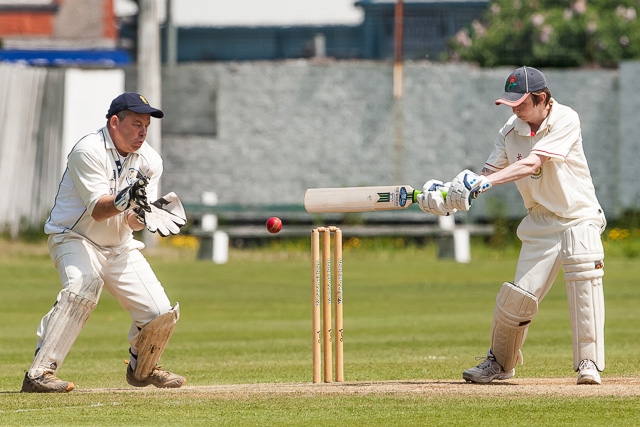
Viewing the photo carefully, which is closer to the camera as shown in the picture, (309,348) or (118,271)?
(118,271)

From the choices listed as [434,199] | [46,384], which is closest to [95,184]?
[46,384]

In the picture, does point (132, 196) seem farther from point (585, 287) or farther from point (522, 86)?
point (585, 287)

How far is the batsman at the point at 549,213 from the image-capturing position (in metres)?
7.02

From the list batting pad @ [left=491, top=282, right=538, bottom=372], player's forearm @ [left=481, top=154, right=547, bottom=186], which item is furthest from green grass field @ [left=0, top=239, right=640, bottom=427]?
player's forearm @ [left=481, top=154, right=547, bottom=186]

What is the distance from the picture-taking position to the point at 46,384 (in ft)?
23.3

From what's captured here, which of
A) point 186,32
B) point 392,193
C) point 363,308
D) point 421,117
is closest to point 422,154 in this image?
point 421,117

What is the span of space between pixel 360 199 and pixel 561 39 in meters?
20.1

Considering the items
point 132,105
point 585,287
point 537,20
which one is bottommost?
point 585,287

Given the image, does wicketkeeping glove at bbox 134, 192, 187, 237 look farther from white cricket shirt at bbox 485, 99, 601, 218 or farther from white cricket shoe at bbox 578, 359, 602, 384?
white cricket shoe at bbox 578, 359, 602, 384

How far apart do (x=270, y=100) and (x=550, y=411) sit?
44.4ft

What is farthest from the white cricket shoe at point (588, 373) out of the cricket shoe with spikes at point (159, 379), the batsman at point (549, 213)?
the cricket shoe with spikes at point (159, 379)

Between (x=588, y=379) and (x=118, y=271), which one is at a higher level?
(x=118, y=271)

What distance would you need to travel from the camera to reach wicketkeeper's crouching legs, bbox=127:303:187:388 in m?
7.29

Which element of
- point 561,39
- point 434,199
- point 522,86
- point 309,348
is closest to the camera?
point 434,199
